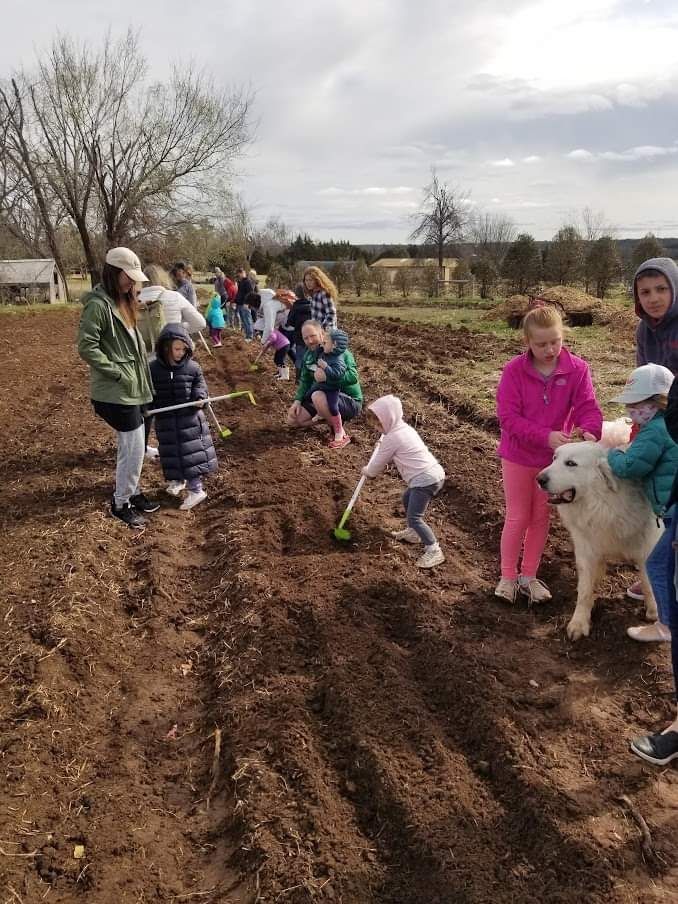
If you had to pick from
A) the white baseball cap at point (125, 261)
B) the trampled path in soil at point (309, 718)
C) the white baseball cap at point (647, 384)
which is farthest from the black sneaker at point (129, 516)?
the white baseball cap at point (647, 384)

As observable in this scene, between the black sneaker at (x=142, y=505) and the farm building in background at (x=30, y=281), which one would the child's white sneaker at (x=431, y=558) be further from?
the farm building in background at (x=30, y=281)

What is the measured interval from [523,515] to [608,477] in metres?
0.65

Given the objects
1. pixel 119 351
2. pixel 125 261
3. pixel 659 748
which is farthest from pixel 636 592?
pixel 125 261

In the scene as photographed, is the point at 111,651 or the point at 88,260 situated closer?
the point at 111,651

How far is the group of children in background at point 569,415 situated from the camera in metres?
3.51

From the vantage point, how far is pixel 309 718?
11.1 ft

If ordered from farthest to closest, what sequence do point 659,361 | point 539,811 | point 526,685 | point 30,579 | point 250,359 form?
point 250,359 → point 30,579 → point 659,361 → point 526,685 → point 539,811

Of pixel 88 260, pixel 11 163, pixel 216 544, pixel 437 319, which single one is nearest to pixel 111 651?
pixel 216 544

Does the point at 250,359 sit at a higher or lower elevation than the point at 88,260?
lower

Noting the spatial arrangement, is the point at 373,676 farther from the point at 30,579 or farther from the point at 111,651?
the point at 30,579

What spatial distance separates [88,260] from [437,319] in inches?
897

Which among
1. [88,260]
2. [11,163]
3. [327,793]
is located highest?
[11,163]

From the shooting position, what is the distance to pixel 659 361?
399 centimetres

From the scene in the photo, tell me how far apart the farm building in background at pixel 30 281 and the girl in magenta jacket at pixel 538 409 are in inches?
1532
